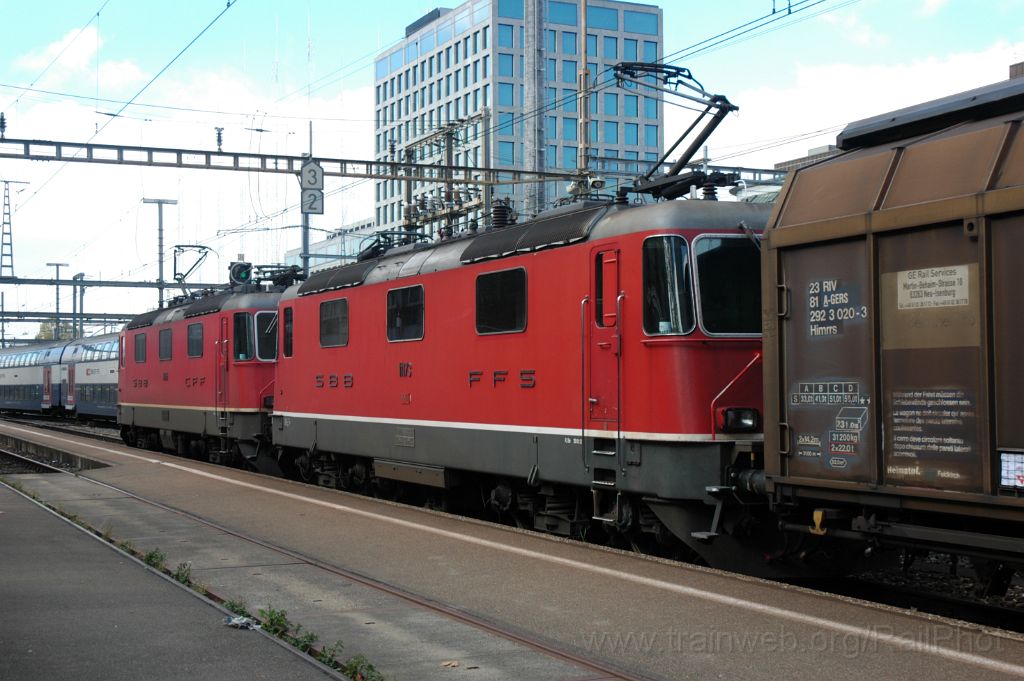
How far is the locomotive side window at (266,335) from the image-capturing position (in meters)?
21.0

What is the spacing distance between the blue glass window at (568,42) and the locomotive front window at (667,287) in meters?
69.0

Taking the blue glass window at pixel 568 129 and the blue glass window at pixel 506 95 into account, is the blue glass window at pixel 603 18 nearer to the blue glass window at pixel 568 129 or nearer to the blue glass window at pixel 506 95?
the blue glass window at pixel 568 129

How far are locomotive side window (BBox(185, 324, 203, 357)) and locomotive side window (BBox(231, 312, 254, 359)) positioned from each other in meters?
2.06

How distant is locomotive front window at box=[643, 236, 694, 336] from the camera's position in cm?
947

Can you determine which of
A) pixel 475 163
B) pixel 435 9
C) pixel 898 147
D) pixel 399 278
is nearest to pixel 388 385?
→ pixel 399 278

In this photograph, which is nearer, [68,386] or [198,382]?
[198,382]

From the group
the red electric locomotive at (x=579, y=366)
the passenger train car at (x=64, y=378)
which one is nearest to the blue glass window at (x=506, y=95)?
the passenger train car at (x=64, y=378)

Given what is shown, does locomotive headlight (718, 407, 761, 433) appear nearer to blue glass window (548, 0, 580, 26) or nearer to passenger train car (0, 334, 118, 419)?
passenger train car (0, 334, 118, 419)

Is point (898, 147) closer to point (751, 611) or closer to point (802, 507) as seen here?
point (802, 507)

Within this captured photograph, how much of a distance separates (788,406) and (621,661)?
8.45 feet

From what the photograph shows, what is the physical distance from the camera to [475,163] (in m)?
75.5

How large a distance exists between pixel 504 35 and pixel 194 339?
5651 centimetres

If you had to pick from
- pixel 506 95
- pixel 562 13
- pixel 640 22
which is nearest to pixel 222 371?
pixel 506 95

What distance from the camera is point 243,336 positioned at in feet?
69.9
